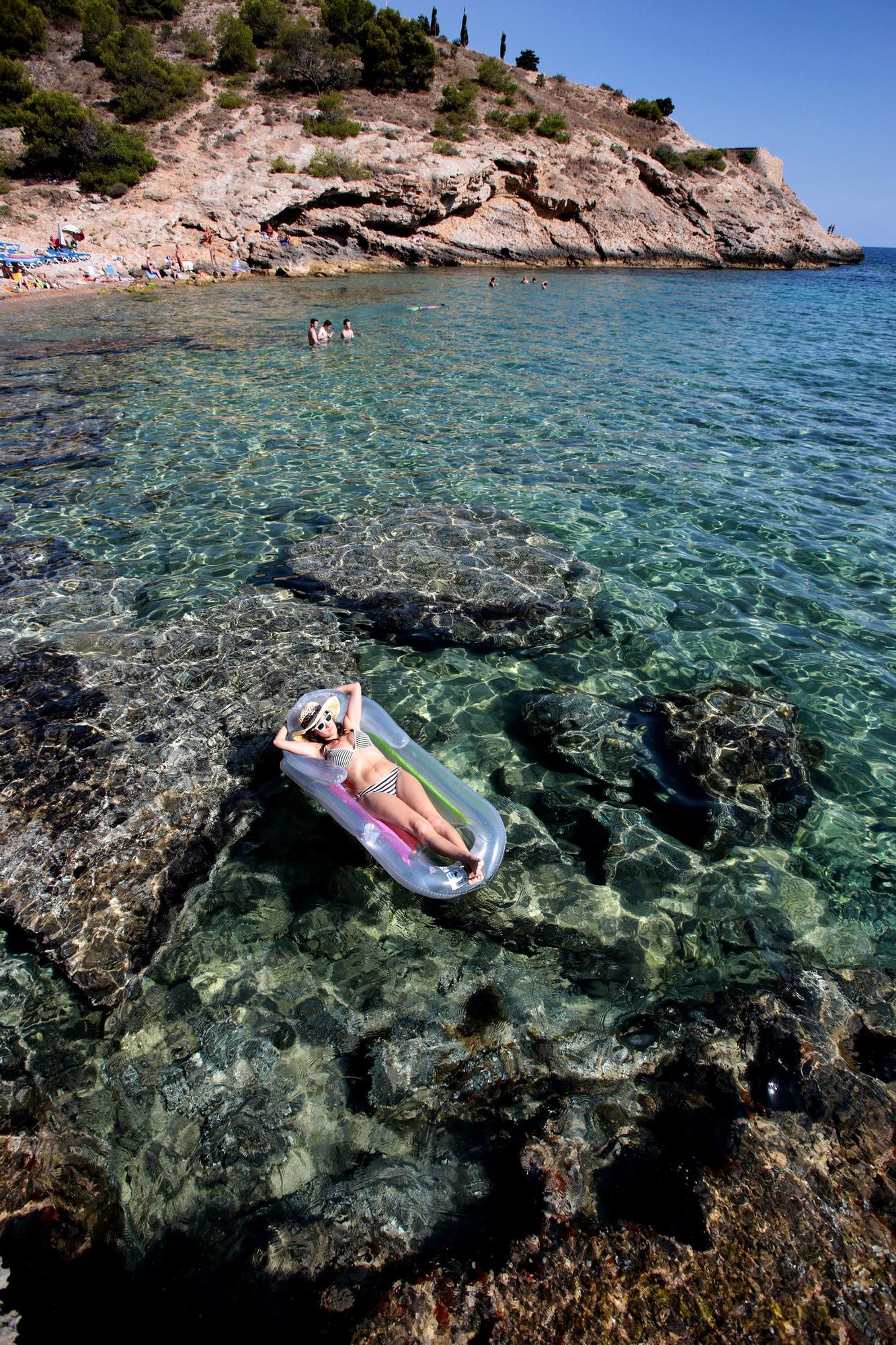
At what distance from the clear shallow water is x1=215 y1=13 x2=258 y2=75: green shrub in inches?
1581

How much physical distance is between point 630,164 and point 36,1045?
65.1 metres

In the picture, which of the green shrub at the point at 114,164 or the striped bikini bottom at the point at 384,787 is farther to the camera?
the green shrub at the point at 114,164

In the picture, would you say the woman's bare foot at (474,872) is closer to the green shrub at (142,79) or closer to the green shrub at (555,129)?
the green shrub at (142,79)

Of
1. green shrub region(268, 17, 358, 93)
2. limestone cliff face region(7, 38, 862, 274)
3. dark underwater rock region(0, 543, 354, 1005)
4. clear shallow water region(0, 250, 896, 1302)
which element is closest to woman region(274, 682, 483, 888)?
clear shallow water region(0, 250, 896, 1302)

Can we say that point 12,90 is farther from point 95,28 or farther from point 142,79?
point 95,28

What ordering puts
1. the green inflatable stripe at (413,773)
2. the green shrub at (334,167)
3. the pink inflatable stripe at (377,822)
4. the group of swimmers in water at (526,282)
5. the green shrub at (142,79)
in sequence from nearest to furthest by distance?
the pink inflatable stripe at (377,822) < the green inflatable stripe at (413,773) < the group of swimmers in water at (526,282) < the green shrub at (334,167) < the green shrub at (142,79)

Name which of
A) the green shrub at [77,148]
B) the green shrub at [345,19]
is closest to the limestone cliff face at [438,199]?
the green shrub at [77,148]

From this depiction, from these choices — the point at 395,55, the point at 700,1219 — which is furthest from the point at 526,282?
the point at 700,1219

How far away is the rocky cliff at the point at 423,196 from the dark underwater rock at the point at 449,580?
33.6 m

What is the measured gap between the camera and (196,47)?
145 feet

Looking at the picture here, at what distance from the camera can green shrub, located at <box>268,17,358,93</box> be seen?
145ft

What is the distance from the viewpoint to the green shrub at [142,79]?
38469mm

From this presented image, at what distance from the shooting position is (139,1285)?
276cm

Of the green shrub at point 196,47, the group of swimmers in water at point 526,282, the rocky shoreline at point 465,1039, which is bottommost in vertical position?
the rocky shoreline at point 465,1039
